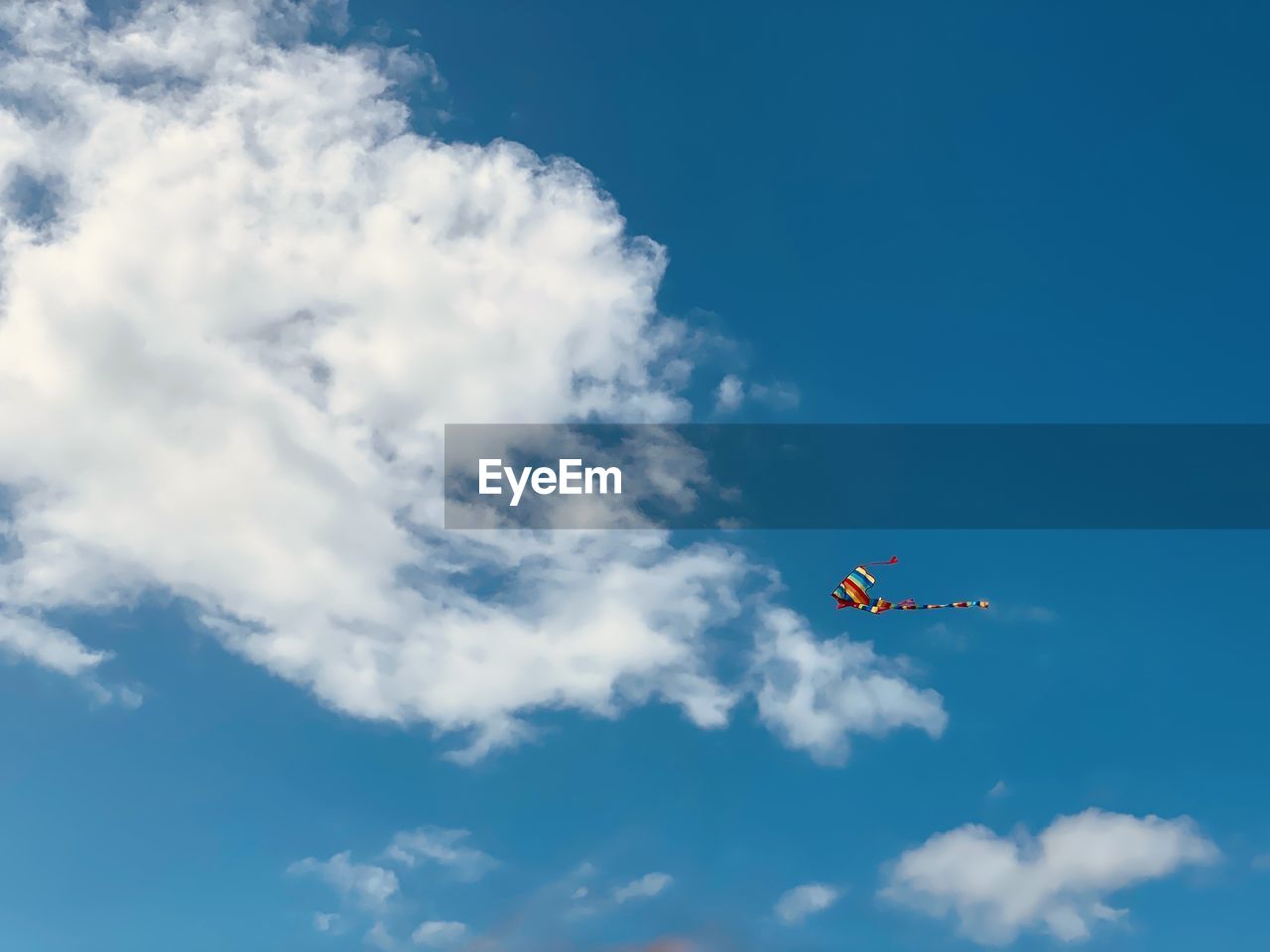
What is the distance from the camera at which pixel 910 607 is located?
200 m
